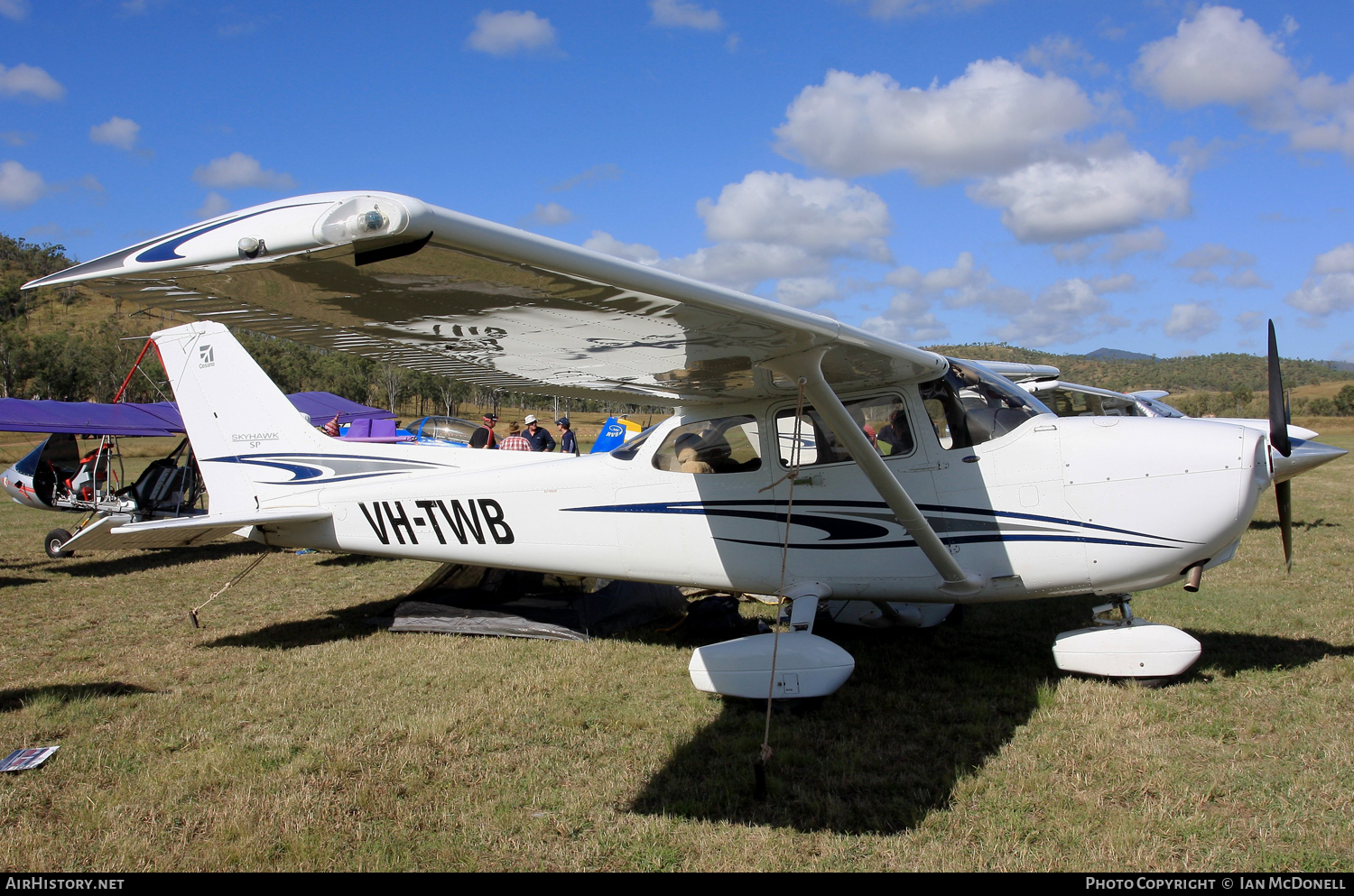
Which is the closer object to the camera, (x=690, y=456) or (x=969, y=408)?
(x=969, y=408)

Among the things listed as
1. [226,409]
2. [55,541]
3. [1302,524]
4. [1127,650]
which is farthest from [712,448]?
[1302,524]

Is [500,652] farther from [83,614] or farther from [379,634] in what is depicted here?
[83,614]

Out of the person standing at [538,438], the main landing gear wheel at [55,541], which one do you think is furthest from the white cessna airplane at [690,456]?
the person standing at [538,438]

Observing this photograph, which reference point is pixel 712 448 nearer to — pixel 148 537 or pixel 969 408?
pixel 969 408

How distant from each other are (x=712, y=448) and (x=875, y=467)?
1.40 m

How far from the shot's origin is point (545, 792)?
378cm

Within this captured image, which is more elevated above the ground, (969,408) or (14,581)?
(969,408)

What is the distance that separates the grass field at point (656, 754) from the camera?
3.22m

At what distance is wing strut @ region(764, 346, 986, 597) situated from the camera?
4.15 metres

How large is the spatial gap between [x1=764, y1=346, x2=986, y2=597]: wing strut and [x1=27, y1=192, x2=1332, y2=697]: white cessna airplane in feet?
0.05

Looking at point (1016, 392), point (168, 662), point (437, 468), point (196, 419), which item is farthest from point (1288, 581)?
point (196, 419)

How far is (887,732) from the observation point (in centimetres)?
439

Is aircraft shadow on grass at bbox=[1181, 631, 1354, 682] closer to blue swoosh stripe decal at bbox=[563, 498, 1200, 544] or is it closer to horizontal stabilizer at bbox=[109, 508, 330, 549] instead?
blue swoosh stripe decal at bbox=[563, 498, 1200, 544]

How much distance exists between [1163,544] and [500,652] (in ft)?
15.5
